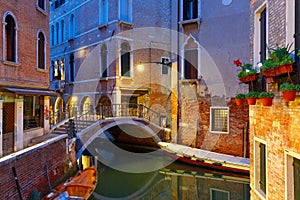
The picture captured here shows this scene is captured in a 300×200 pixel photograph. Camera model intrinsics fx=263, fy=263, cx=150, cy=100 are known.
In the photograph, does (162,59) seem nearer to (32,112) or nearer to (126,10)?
(126,10)

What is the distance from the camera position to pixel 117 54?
11867 millimetres

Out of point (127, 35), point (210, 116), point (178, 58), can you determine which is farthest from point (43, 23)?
point (210, 116)

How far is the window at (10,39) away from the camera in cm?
690

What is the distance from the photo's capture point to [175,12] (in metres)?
11.3

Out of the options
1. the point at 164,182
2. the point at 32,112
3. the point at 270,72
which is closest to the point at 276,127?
the point at 270,72

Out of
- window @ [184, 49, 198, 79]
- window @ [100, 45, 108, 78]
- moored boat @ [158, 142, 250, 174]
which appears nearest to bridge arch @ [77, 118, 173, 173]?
moored boat @ [158, 142, 250, 174]

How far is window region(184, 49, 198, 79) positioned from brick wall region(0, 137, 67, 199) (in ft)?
18.5

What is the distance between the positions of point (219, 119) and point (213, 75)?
1709 mm

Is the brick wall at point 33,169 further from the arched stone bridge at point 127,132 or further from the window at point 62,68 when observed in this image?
the window at point 62,68

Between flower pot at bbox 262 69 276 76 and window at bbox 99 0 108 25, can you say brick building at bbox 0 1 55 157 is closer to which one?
window at bbox 99 0 108 25

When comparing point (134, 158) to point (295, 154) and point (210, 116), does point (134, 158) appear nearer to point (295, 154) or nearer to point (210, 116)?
point (210, 116)

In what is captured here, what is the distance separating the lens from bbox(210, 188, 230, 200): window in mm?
7523

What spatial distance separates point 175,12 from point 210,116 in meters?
4.72

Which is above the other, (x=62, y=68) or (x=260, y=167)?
(x=62, y=68)
